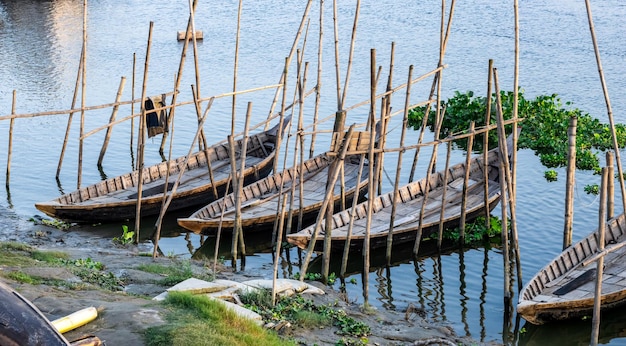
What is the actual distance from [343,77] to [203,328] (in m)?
17.3

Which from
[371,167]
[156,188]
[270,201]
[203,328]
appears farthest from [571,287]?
[156,188]

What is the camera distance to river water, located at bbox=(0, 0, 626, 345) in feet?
41.2

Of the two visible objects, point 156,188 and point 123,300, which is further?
point 156,188

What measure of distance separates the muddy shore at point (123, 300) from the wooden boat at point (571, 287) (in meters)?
0.88

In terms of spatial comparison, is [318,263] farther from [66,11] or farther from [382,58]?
[66,11]

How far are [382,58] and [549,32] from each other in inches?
278

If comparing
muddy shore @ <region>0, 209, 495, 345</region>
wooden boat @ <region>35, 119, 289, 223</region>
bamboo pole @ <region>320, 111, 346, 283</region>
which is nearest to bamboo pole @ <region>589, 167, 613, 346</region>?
muddy shore @ <region>0, 209, 495, 345</region>

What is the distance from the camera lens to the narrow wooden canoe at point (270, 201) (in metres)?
12.9

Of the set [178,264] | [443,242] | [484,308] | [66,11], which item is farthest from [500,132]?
[66,11]

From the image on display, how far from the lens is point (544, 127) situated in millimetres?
19125

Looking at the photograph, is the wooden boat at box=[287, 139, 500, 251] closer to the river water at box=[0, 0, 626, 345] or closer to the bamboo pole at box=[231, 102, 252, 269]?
→ the river water at box=[0, 0, 626, 345]

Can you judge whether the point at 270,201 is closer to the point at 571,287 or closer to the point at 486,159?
the point at 486,159

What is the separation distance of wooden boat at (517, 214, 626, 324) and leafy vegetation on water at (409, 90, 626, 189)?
6.23 metres

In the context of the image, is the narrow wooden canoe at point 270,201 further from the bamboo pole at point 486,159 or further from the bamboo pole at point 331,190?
the bamboo pole at point 486,159
